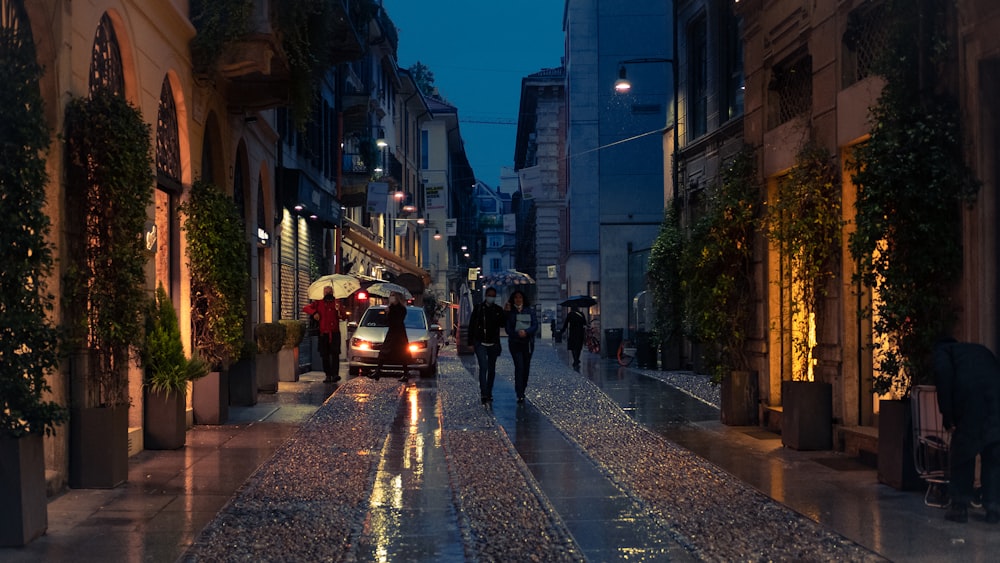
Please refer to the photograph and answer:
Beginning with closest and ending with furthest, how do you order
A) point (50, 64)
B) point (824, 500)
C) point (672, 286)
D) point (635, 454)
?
point (824, 500) < point (50, 64) < point (635, 454) < point (672, 286)

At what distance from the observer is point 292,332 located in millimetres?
24516

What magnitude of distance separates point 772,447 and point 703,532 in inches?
215

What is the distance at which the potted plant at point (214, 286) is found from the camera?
16.1 meters

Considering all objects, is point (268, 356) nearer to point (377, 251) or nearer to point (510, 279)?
point (377, 251)

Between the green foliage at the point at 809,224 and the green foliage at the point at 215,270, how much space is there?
285 inches

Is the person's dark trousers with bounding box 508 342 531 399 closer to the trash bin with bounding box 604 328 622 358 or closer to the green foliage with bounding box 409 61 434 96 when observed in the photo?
the trash bin with bounding box 604 328 622 358

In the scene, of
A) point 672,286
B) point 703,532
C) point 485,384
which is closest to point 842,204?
point 703,532

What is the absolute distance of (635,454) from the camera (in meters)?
13.0

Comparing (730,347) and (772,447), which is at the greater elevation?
(730,347)

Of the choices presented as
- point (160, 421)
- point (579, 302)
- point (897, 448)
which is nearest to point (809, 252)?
point (897, 448)

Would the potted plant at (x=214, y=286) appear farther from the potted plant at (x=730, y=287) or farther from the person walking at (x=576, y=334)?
the person walking at (x=576, y=334)

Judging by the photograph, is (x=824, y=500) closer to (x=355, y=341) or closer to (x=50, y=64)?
(x=50, y=64)

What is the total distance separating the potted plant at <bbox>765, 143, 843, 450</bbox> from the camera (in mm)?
13328

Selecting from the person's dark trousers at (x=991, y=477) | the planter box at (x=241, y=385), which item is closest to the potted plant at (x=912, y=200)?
the person's dark trousers at (x=991, y=477)
